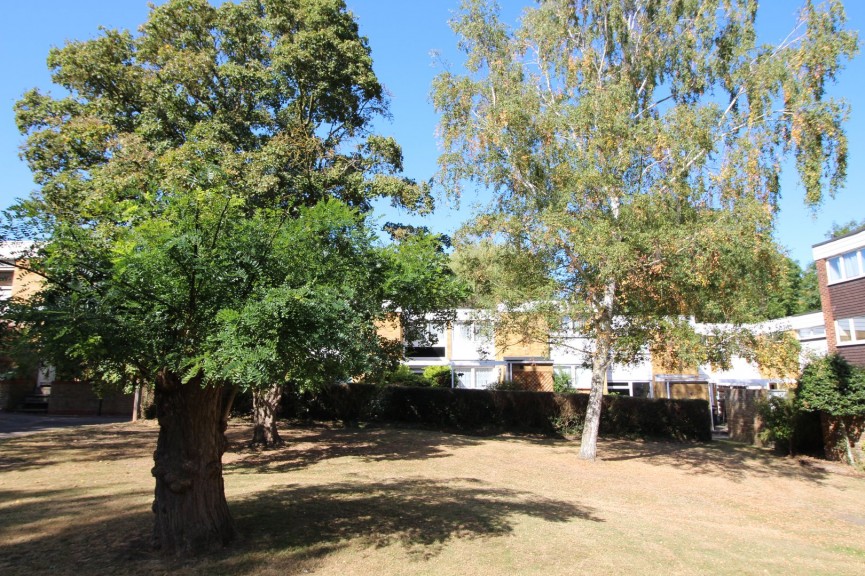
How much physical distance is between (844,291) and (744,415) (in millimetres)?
5874

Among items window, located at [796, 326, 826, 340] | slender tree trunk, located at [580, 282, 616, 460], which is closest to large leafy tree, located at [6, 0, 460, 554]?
slender tree trunk, located at [580, 282, 616, 460]

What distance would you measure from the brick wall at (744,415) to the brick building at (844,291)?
11.1 feet

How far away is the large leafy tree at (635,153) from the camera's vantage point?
1424 cm

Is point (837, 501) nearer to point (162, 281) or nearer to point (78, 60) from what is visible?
point (162, 281)

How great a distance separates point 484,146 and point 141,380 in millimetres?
12133

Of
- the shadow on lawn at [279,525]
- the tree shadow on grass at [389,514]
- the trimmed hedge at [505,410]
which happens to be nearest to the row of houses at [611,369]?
the trimmed hedge at [505,410]

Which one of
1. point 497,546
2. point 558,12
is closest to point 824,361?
point 558,12

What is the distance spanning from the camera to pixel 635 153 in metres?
15.1

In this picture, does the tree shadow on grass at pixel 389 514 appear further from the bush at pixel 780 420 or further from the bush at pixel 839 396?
the bush at pixel 780 420

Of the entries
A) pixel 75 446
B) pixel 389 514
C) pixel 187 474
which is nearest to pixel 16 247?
pixel 187 474

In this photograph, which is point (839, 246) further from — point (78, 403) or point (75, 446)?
point (78, 403)

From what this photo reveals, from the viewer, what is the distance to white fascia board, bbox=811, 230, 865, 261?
19962 mm

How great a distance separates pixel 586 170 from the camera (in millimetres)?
14508

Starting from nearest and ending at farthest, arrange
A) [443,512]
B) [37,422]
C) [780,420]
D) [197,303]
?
[197,303]
[443,512]
[780,420]
[37,422]
